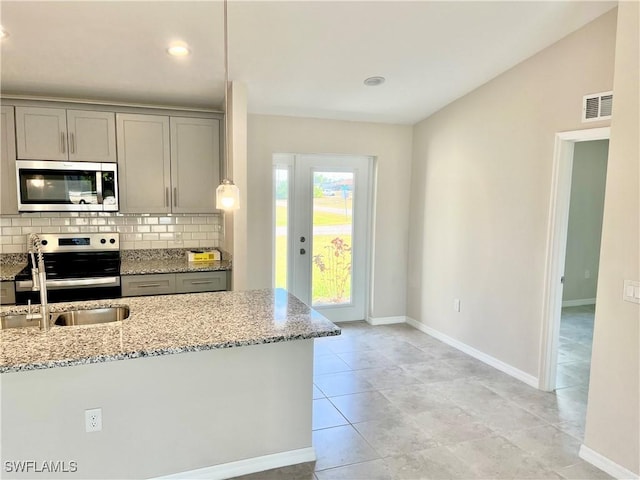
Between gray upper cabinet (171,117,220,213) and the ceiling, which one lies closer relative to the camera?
the ceiling

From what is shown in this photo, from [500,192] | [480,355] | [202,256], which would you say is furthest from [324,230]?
[480,355]

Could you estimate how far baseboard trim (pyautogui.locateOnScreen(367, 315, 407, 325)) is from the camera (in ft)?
16.9

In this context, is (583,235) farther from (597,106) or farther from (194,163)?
(194,163)

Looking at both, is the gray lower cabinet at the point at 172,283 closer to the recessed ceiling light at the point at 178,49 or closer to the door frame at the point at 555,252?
the recessed ceiling light at the point at 178,49

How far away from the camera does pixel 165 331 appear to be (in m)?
2.05

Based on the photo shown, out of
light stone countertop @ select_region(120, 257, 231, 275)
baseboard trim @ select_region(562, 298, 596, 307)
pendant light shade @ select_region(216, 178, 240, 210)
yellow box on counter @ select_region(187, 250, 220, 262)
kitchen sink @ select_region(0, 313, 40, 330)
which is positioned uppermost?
pendant light shade @ select_region(216, 178, 240, 210)

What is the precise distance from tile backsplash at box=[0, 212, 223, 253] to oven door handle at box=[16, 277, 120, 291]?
2.26ft

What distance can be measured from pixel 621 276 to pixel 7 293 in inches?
164

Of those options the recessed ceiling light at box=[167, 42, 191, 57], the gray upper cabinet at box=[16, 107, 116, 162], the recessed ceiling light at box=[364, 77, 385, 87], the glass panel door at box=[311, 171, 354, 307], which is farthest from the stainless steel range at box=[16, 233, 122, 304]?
the recessed ceiling light at box=[364, 77, 385, 87]

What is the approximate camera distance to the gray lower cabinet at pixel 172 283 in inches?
144

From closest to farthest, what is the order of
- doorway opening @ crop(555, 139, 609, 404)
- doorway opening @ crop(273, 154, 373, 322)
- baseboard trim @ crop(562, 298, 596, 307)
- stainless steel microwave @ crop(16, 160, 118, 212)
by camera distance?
1. stainless steel microwave @ crop(16, 160, 118, 212)
2. doorway opening @ crop(273, 154, 373, 322)
3. doorway opening @ crop(555, 139, 609, 404)
4. baseboard trim @ crop(562, 298, 596, 307)

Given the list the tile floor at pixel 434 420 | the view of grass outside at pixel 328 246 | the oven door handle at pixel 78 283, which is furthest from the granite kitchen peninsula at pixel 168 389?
the view of grass outside at pixel 328 246

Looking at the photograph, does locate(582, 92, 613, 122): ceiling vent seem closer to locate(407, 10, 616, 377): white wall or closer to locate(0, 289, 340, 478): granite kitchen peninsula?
locate(407, 10, 616, 377): white wall

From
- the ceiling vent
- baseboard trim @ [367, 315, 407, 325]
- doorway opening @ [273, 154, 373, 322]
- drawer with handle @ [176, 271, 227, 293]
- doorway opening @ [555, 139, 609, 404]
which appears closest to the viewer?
the ceiling vent
